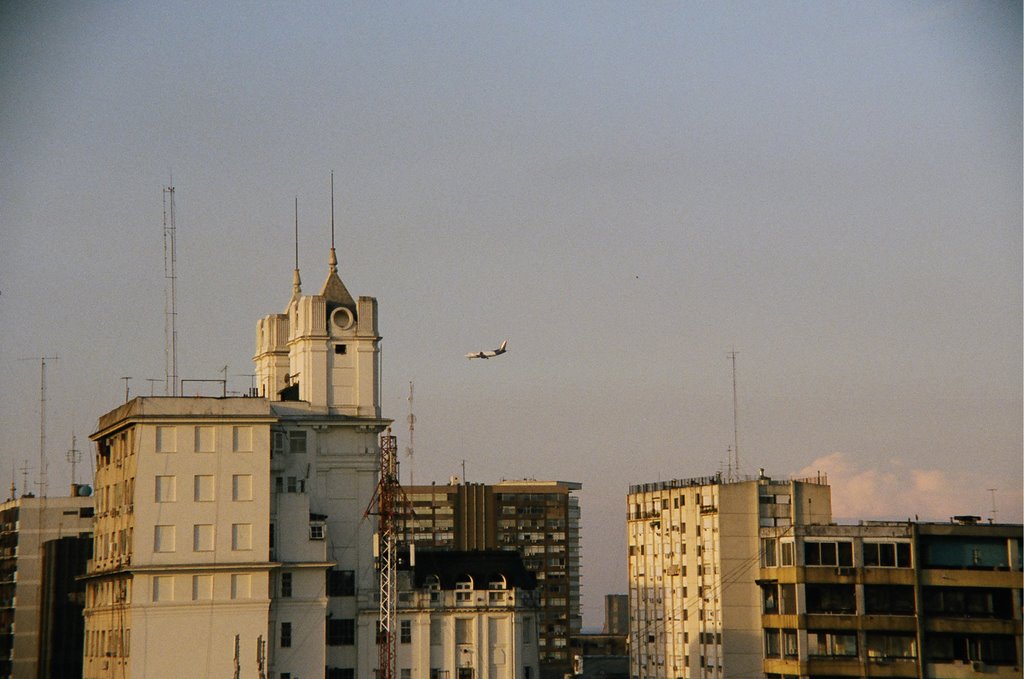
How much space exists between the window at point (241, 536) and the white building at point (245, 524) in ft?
0.32

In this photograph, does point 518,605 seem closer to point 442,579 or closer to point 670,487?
point 442,579

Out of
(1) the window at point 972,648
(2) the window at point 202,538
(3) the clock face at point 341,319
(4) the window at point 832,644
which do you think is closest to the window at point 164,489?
(2) the window at point 202,538

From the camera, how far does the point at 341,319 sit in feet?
431

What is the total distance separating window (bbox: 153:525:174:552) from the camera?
380 ft

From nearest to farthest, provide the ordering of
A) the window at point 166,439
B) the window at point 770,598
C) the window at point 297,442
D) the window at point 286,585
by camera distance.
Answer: the window at point 770,598, the window at point 166,439, the window at point 286,585, the window at point 297,442

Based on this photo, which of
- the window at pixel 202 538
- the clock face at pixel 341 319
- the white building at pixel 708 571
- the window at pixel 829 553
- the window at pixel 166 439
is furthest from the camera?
the white building at pixel 708 571

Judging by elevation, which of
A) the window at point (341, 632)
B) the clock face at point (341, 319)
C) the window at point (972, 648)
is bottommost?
the window at point (972, 648)

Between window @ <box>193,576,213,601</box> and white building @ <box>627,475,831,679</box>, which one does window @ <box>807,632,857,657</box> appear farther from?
window @ <box>193,576,213,601</box>

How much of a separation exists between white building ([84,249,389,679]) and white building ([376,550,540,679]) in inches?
195

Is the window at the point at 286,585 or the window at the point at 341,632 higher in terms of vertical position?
the window at the point at 286,585

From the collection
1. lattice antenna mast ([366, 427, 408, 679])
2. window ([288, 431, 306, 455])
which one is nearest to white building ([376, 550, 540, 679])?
lattice antenna mast ([366, 427, 408, 679])

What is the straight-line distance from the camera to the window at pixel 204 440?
117875mm

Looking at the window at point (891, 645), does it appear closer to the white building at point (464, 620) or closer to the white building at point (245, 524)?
the white building at point (464, 620)

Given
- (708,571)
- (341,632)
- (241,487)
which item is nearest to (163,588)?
(241,487)
